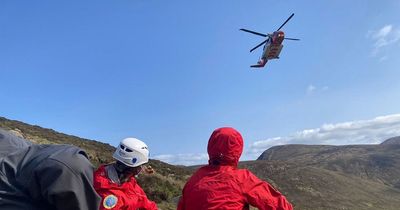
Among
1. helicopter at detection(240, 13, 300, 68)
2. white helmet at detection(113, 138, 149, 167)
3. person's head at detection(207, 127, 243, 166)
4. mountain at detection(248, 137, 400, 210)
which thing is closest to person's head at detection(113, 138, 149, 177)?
white helmet at detection(113, 138, 149, 167)

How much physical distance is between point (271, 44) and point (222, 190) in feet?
139

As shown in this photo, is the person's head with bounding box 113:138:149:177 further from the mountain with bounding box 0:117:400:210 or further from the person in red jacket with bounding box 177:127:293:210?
the mountain with bounding box 0:117:400:210

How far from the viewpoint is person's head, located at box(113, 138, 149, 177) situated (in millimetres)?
5719

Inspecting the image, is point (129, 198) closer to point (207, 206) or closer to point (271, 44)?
point (207, 206)

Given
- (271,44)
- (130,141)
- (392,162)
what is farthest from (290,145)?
(130,141)

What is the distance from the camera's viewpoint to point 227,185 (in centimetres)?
447

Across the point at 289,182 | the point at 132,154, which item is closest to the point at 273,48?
the point at 289,182

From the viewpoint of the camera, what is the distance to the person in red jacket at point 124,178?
540cm

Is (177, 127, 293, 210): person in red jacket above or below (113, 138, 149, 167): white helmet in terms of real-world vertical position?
below

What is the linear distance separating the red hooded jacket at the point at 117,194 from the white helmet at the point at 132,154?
0.22 meters

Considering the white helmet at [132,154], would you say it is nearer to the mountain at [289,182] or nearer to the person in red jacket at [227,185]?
the person in red jacket at [227,185]

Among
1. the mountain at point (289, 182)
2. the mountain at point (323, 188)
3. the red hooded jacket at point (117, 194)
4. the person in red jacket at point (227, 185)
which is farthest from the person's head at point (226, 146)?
the mountain at point (323, 188)

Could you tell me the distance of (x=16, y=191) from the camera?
2.24 m

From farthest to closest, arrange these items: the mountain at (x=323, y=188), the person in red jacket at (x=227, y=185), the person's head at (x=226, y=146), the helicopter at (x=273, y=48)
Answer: the helicopter at (x=273, y=48) → the mountain at (x=323, y=188) → the person's head at (x=226, y=146) → the person in red jacket at (x=227, y=185)
